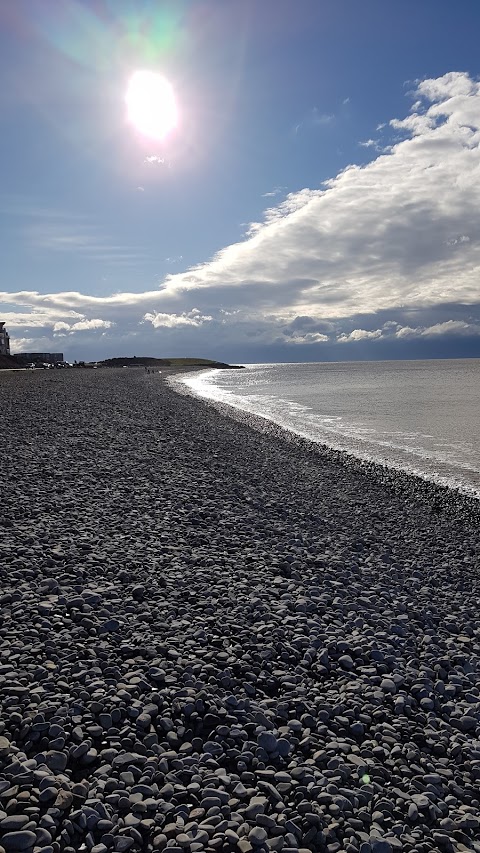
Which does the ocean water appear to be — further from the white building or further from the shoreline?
the white building

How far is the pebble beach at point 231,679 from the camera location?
4418mm

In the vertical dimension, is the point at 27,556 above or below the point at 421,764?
above

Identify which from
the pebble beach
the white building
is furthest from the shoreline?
the white building

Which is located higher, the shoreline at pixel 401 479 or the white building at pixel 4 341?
the white building at pixel 4 341

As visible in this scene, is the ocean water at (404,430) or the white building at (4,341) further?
the white building at (4,341)

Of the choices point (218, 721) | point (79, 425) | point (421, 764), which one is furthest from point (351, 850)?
point (79, 425)

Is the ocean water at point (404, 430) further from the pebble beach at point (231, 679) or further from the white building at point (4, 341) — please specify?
the white building at point (4, 341)

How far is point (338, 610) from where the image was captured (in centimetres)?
834

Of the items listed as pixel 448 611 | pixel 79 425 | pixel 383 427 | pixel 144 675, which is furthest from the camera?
pixel 383 427

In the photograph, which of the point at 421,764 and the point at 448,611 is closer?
the point at 421,764

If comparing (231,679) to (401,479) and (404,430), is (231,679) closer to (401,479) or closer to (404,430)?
(401,479)

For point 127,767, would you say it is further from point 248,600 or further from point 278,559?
point 278,559

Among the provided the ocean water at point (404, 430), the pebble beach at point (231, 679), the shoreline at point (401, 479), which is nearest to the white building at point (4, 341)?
the ocean water at point (404, 430)

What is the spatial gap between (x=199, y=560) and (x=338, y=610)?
109 inches
